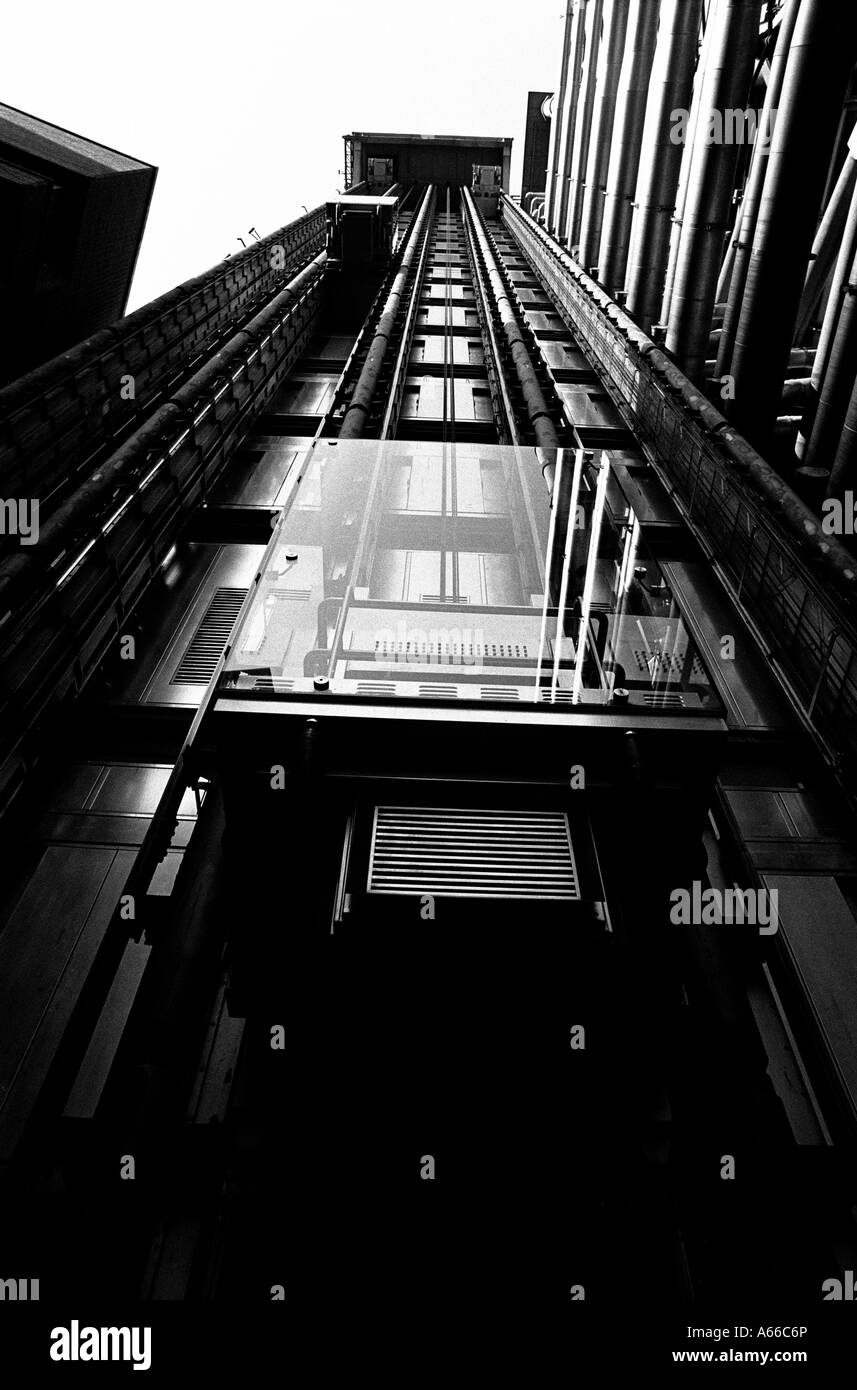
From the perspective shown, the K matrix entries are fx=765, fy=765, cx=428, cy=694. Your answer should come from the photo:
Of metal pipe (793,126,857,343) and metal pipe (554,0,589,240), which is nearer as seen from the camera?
metal pipe (793,126,857,343)

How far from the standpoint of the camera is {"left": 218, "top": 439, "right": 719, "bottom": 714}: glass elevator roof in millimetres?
3334

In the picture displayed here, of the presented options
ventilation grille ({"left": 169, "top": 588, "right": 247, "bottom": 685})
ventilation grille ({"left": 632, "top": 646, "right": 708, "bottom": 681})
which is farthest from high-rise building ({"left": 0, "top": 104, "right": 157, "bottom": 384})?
ventilation grille ({"left": 632, "top": 646, "right": 708, "bottom": 681})

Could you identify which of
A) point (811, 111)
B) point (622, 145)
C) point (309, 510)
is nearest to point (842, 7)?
point (811, 111)

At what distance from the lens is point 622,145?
19391 mm

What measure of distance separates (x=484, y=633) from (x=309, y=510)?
1.51 m

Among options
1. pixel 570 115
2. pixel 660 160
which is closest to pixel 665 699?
pixel 660 160

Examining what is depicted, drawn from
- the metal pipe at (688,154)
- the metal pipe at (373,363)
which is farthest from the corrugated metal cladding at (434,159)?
the metal pipe at (688,154)

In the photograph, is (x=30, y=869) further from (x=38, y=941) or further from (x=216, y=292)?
(x=216, y=292)

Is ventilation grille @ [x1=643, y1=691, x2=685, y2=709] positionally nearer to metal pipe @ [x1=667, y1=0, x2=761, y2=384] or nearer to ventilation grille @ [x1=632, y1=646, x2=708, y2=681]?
ventilation grille @ [x1=632, y1=646, x2=708, y2=681]

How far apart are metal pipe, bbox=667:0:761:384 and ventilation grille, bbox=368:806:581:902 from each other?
40.7ft

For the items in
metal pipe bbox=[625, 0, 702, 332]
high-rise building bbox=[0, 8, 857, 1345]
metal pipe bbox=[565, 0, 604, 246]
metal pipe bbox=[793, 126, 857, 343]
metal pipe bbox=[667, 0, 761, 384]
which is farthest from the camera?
metal pipe bbox=[565, 0, 604, 246]

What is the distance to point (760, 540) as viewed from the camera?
6582 millimetres

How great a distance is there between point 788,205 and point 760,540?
20.1 ft

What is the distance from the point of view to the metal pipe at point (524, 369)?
9.03 metres
